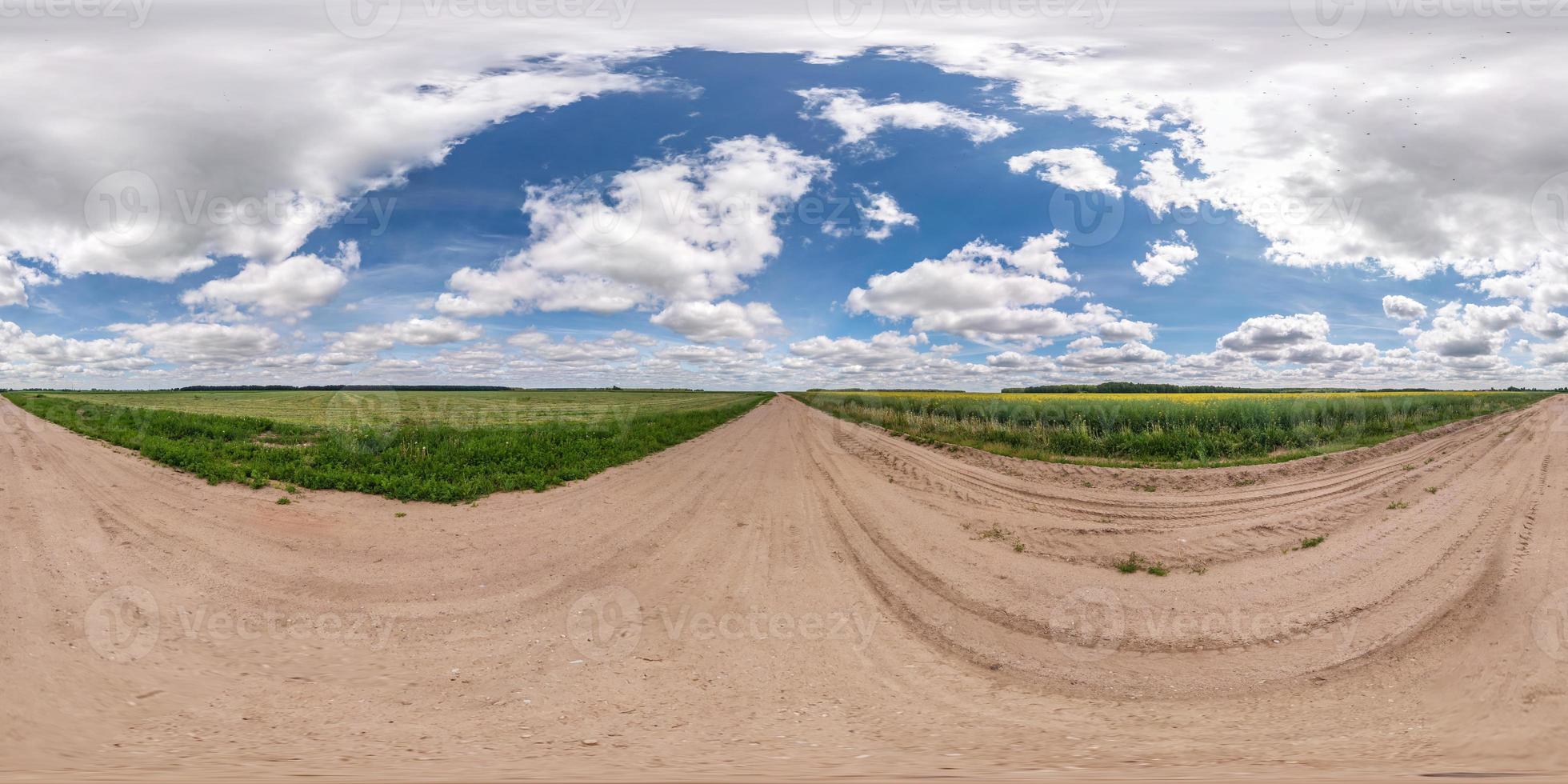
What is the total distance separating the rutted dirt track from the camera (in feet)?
14.6

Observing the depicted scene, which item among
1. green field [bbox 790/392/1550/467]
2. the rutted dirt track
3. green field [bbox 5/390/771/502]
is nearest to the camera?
the rutted dirt track

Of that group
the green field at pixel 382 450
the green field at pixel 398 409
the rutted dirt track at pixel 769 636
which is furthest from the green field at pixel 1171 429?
the green field at pixel 398 409

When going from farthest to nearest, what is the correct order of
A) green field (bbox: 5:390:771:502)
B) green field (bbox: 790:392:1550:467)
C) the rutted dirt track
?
green field (bbox: 790:392:1550:467)
green field (bbox: 5:390:771:502)
the rutted dirt track

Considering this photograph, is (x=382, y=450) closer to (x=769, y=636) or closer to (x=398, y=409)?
(x=769, y=636)

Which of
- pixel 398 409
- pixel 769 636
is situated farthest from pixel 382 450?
pixel 398 409

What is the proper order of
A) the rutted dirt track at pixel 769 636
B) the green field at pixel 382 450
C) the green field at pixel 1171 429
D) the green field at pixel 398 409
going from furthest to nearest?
the green field at pixel 398 409, the green field at pixel 1171 429, the green field at pixel 382 450, the rutted dirt track at pixel 769 636

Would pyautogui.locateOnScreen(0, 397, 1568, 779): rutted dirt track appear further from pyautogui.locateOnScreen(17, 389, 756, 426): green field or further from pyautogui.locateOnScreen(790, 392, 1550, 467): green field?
pyautogui.locateOnScreen(17, 389, 756, 426): green field

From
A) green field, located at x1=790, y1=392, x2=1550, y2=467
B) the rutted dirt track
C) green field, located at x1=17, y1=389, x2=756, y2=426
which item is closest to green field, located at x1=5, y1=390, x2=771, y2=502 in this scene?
the rutted dirt track

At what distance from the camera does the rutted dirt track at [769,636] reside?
445cm

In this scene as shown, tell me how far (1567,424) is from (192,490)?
137 feet

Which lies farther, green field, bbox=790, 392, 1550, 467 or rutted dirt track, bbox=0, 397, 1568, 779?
green field, bbox=790, 392, 1550, 467

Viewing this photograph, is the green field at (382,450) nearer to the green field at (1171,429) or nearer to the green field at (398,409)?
the green field at (398,409)

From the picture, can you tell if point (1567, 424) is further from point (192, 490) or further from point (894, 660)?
point (192, 490)

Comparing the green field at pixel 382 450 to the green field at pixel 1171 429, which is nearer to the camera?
the green field at pixel 382 450
